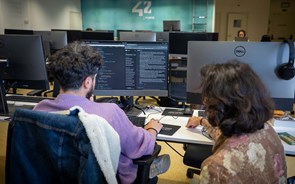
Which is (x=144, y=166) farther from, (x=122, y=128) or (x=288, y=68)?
(x=288, y=68)

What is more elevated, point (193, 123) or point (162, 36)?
point (162, 36)

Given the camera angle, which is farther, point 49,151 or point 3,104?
point 3,104

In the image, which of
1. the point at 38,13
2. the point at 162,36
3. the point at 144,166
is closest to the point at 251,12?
the point at 162,36

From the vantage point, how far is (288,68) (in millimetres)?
1637

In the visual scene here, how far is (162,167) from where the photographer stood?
60.3 inches

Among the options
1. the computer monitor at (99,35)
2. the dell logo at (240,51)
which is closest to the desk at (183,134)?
the dell logo at (240,51)

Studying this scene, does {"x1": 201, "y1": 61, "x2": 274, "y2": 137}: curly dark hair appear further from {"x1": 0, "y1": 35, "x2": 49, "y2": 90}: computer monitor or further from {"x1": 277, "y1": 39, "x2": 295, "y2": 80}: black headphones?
{"x1": 0, "y1": 35, "x2": 49, "y2": 90}: computer monitor

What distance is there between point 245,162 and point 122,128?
0.49 meters

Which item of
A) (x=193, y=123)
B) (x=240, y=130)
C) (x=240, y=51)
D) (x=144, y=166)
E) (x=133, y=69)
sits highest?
(x=240, y=51)

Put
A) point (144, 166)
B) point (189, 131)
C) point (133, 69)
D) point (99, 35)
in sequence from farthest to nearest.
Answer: point (99, 35), point (133, 69), point (189, 131), point (144, 166)

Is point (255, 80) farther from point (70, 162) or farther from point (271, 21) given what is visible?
point (271, 21)

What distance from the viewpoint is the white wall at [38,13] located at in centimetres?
784

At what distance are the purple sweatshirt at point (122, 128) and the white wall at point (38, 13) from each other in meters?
7.60

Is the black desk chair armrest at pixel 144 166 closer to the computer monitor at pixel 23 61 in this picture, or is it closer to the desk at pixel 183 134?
the desk at pixel 183 134
